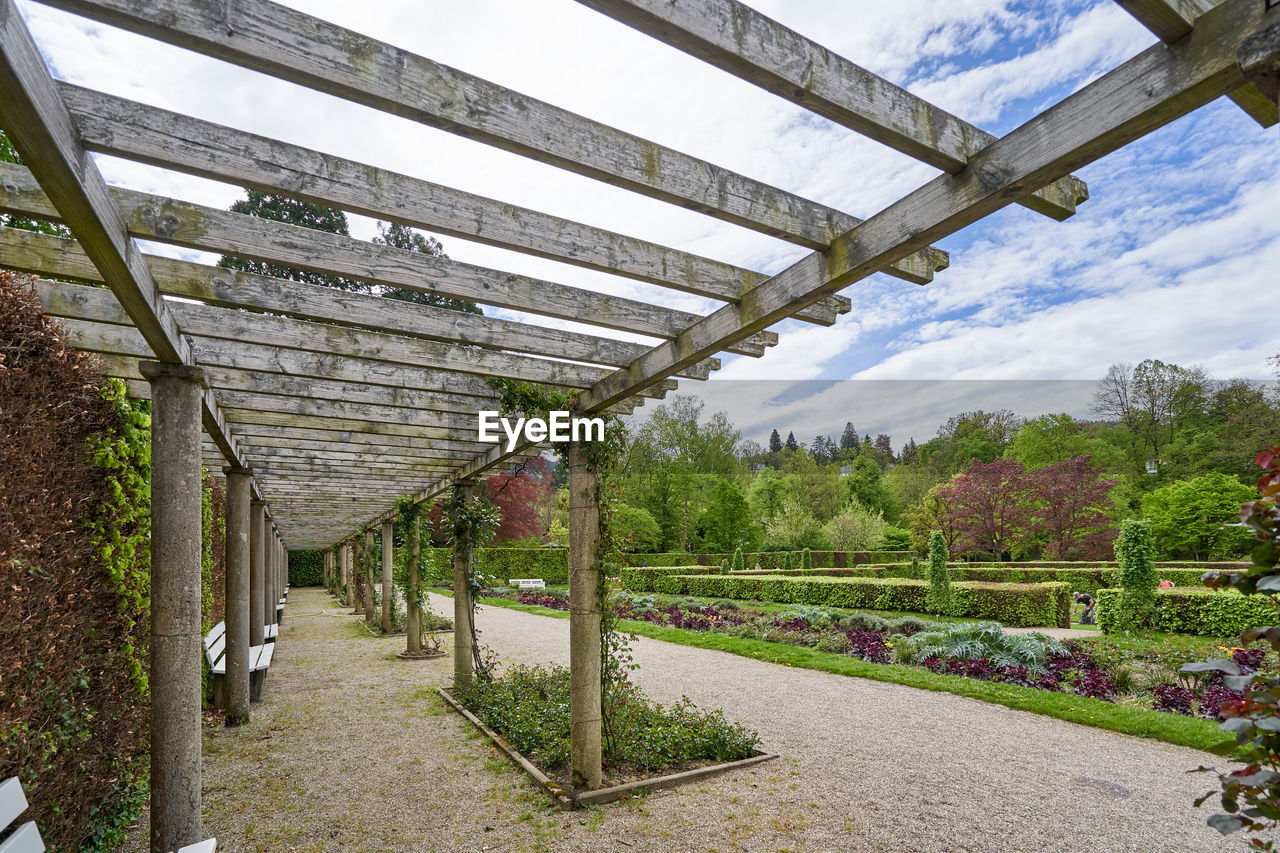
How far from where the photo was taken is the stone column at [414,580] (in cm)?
1068

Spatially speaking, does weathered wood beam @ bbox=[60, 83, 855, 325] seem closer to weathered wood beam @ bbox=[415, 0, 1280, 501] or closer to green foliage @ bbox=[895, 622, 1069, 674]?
weathered wood beam @ bbox=[415, 0, 1280, 501]

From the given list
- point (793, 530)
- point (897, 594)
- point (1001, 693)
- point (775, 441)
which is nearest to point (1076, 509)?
point (793, 530)

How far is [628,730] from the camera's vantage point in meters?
5.38

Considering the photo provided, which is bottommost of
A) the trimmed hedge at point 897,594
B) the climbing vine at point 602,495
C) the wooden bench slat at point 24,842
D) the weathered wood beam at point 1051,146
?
the trimmed hedge at point 897,594

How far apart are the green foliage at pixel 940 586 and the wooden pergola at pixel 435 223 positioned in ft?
38.2

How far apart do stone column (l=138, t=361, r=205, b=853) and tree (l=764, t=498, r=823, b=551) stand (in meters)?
29.1

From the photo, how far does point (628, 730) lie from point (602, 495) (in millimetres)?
1972

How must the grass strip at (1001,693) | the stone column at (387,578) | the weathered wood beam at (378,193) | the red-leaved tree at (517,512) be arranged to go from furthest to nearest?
Answer: the red-leaved tree at (517,512) < the stone column at (387,578) < the grass strip at (1001,693) < the weathered wood beam at (378,193)

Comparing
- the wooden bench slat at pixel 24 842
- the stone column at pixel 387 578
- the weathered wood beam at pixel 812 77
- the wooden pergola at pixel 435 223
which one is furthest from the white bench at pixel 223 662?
the weathered wood beam at pixel 812 77

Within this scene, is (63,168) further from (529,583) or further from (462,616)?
(529,583)

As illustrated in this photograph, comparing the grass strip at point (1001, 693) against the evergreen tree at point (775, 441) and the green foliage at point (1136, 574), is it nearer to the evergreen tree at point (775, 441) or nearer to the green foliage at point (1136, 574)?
the green foliage at point (1136, 574)

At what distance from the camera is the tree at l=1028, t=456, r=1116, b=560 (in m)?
23.2

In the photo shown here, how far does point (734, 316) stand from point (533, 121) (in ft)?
4.97

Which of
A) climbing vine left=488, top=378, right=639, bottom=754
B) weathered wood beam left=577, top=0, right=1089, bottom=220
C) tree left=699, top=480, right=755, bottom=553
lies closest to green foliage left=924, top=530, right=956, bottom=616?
climbing vine left=488, top=378, right=639, bottom=754
